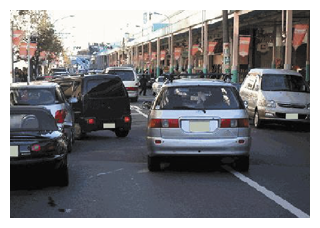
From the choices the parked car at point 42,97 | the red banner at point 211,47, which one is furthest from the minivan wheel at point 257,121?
the red banner at point 211,47

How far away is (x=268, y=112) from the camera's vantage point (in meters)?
19.1

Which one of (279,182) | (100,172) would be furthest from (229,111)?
(100,172)

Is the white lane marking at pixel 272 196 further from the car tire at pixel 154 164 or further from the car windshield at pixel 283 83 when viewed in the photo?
the car windshield at pixel 283 83

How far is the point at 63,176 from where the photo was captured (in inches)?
364

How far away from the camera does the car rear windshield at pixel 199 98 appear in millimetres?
10438

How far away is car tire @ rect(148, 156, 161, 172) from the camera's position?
1052 cm

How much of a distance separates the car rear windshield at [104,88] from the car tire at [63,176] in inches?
276

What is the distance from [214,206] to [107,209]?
1.27 metres

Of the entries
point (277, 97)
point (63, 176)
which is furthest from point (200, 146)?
point (277, 97)

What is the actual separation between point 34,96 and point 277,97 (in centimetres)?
851

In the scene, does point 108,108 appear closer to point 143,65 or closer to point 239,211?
point 239,211

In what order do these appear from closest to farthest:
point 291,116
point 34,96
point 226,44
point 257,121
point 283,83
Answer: point 34,96
point 291,116
point 257,121
point 283,83
point 226,44

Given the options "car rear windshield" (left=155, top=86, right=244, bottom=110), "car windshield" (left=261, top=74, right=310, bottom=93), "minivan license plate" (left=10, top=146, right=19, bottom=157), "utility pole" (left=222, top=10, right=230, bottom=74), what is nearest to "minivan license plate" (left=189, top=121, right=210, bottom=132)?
"car rear windshield" (left=155, top=86, right=244, bottom=110)

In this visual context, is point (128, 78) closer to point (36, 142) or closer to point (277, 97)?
point (277, 97)
